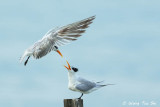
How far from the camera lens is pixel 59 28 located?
987 cm

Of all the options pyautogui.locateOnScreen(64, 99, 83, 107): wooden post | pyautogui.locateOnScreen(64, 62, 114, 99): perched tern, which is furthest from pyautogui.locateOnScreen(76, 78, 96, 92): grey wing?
pyautogui.locateOnScreen(64, 99, 83, 107): wooden post

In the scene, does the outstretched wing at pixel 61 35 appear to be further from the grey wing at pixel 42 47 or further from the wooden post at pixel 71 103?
the wooden post at pixel 71 103

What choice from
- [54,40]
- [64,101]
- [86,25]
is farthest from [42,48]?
[64,101]

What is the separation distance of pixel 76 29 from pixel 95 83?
1508 millimetres

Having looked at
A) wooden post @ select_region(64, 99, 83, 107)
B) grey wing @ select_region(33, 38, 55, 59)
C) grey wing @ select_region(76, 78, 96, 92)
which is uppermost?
grey wing @ select_region(33, 38, 55, 59)

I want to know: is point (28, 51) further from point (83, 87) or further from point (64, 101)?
point (64, 101)

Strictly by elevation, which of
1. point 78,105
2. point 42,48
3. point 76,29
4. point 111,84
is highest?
point 76,29

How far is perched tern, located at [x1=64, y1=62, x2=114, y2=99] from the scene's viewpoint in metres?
8.86

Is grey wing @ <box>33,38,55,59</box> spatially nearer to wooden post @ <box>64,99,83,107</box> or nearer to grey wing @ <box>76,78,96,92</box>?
grey wing @ <box>76,78,96,92</box>

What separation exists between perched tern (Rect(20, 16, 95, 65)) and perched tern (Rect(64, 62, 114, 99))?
0.76 m

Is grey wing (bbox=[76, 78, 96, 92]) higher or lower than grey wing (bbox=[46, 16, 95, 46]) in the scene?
lower

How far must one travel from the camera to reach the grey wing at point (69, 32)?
9.42m

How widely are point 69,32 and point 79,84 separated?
5.03 feet

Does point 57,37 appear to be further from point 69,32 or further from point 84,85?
point 84,85
